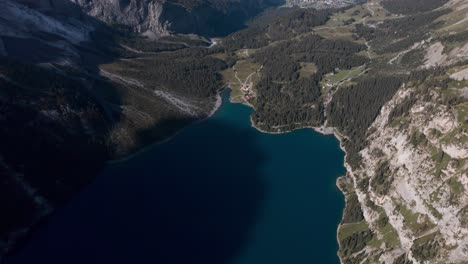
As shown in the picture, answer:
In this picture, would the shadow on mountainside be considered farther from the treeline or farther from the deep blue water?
the treeline

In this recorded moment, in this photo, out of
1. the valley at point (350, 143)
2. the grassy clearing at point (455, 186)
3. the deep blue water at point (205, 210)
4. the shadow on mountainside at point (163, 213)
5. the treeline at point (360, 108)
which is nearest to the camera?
the grassy clearing at point (455, 186)

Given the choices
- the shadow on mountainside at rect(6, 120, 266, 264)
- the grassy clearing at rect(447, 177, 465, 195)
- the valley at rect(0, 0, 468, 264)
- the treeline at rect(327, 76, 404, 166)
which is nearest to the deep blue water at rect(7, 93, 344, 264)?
the shadow on mountainside at rect(6, 120, 266, 264)

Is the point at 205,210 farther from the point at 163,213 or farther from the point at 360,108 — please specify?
the point at 360,108

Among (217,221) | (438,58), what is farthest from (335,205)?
(438,58)

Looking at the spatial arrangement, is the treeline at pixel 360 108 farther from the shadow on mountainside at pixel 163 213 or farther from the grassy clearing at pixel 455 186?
the grassy clearing at pixel 455 186

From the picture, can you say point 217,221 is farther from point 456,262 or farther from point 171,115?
point 171,115

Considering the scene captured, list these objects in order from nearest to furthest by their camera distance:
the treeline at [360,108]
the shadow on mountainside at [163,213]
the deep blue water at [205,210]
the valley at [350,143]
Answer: the valley at [350,143] < the shadow on mountainside at [163,213] < the deep blue water at [205,210] < the treeline at [360,108]

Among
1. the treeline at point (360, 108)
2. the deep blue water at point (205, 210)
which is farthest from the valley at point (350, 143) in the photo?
the deep blue water at point (205, 210)
